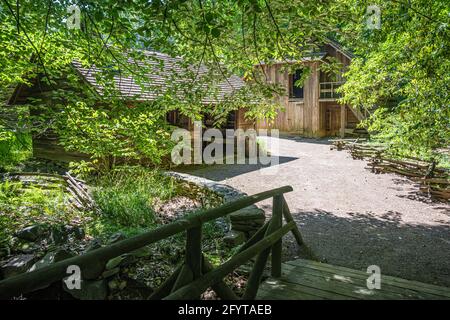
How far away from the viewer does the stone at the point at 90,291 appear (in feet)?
11.4

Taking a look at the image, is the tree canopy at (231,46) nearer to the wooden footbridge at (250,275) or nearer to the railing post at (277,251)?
the railing post at (277,251)

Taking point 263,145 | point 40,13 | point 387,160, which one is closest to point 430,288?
point 40,13

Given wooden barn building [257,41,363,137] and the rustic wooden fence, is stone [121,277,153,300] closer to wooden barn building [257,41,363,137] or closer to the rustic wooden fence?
the rustic wooden fence

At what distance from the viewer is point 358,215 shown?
820cm

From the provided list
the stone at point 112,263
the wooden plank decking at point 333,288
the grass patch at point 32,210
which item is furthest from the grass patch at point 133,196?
the wooden plank decking at point 333,288

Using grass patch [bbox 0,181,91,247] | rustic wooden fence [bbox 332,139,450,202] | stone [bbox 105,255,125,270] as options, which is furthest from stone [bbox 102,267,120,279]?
rustic wooden fence [bbox 332,139,450,202]

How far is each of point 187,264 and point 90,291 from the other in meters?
1.79

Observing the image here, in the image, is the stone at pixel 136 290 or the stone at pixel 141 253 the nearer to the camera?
the stone at pixel 136 290

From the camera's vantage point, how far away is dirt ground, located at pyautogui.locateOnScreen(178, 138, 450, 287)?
18.3 feet

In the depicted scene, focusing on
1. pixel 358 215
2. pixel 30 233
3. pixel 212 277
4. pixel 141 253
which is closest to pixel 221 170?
pixel 358 215

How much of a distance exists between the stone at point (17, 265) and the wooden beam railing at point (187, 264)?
1218 millimetres

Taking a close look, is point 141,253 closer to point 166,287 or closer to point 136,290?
point 136,290

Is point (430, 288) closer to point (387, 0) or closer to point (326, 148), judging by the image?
→ point (387, 0)

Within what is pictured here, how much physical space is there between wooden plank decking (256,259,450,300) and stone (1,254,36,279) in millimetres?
3024
